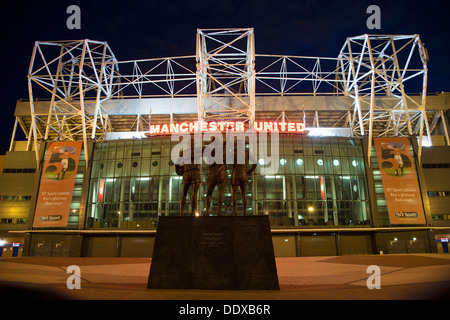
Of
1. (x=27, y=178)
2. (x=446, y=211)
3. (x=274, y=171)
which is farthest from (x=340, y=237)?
(x=27, y=178)

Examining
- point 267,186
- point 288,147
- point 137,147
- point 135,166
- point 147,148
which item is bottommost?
point 267,186

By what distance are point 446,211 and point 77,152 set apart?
5333cm

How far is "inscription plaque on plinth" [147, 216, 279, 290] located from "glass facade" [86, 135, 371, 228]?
25.5 metres

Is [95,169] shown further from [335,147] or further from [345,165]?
[345,165]

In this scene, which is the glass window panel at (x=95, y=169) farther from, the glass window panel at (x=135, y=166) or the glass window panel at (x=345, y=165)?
the glass window panel at (x=345, y=165)

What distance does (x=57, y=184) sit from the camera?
124ft

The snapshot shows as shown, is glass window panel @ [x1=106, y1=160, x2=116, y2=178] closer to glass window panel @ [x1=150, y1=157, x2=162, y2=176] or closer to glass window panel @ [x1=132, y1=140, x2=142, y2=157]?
glass window panel @ [x1=132, y1=140, x2=142, y2=157]

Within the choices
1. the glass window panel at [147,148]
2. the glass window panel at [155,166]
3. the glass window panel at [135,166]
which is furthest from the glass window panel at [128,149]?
the glass window panel at [155,166]

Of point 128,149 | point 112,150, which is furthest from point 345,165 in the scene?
point 112,150

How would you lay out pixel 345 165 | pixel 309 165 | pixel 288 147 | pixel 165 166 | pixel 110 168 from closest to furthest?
pixel 309 165 < pixel 345 165 < pixel 165 166 < pixel 288 147 < pixel 110 168

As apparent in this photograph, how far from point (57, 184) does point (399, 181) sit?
4378 cm

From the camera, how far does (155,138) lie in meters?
→ 39.6

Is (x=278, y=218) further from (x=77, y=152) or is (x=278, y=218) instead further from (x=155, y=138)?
(x=77, y=152)
